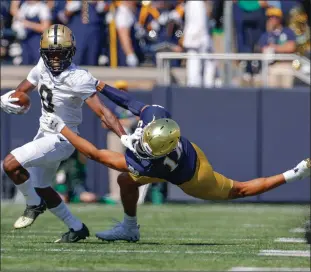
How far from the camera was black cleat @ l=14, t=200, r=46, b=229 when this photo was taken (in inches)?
334

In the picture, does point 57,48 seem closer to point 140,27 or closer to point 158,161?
point 158,161

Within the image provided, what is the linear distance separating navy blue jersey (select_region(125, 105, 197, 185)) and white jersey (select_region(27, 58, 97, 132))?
78 cm

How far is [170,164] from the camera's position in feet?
26.0

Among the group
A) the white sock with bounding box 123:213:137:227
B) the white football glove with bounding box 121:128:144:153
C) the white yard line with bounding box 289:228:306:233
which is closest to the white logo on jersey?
the white football glove with bounding box 121:128:144:153

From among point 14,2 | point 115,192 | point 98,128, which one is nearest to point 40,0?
point 14,2

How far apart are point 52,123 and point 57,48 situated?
28.7 inches

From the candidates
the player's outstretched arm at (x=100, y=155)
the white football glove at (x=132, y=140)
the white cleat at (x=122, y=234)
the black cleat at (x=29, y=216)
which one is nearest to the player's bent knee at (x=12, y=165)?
the black cleat at (x=29, y=216)

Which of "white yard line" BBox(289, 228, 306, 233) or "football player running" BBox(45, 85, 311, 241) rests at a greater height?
"football player running" BBox(45, 85, 311, 241)

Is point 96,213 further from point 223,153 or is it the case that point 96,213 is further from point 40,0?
point 40,0

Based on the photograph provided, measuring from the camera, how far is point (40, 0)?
14320 mm

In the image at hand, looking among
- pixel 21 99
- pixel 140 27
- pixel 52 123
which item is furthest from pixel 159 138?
pixel 140 27

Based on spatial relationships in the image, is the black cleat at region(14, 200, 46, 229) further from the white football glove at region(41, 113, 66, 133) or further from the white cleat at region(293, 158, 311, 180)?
the white cleat at region(293, 158, 311, 180)

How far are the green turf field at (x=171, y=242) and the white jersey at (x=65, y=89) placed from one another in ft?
3.65

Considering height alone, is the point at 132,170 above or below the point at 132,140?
below
